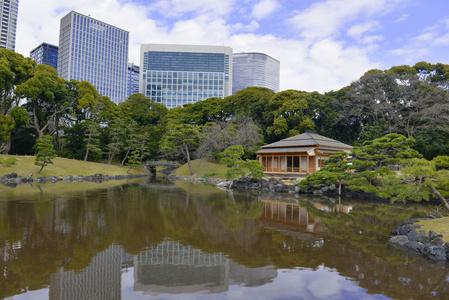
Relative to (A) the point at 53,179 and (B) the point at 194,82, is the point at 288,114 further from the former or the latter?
(B) the point at 194,82

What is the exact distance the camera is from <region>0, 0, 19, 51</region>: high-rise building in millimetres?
72875

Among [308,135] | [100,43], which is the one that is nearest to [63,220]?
[308,135]

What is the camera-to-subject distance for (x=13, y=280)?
492 cm

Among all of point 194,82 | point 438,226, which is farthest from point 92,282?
point 194,82

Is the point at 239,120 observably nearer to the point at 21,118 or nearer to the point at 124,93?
the point at 21,118

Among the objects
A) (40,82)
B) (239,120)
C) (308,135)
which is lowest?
(308,135)

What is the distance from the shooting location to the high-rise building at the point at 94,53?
285 feet

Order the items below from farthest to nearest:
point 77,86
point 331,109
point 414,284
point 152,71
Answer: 1. point 152,71
2. point 77,86
3. point 331,109
4. point 414,284

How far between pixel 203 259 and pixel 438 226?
6.95 metres

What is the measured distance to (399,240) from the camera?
26.0ft

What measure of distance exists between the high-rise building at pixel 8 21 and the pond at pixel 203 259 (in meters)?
87.5

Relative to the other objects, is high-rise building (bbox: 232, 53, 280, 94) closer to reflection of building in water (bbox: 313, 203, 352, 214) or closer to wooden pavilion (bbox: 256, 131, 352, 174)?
wooden pavilion (bbox: 256, 131, 352, 174)

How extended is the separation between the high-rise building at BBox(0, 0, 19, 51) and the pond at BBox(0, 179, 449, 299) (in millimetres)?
87464

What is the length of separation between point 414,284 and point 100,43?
355ft
